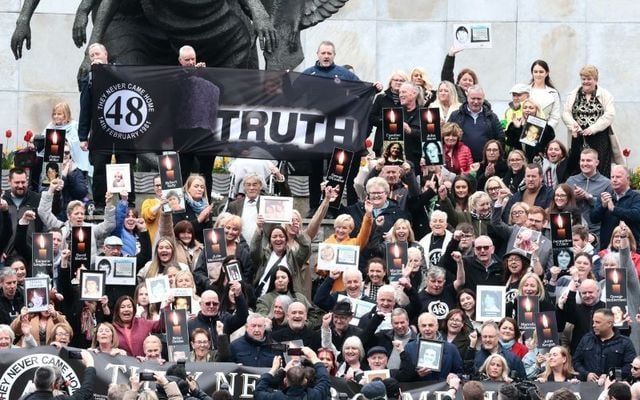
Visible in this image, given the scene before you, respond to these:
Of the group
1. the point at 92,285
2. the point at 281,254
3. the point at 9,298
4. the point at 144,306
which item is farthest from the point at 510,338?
the point at 9,298

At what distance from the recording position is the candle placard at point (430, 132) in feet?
106

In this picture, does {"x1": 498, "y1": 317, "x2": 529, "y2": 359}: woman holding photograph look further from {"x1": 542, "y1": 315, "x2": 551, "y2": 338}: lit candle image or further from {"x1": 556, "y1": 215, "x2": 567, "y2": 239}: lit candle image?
{"x1": 556, "y1": 215, "x2": 567, "y2": 239}: lit candle image

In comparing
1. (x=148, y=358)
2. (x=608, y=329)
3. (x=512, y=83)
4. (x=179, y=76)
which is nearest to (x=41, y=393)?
(x=148, y=358)

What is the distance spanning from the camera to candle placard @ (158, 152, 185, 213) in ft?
102

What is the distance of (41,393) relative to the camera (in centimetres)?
2614

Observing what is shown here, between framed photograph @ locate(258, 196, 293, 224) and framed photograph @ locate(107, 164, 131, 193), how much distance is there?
1367 millimetres

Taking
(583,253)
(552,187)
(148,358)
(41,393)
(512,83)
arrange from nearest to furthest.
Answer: (41,393), (148,358), (583,253), (552,187), (512,83)

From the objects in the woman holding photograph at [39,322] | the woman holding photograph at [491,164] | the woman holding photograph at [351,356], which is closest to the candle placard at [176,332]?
the woman holding photograph at [39,322]

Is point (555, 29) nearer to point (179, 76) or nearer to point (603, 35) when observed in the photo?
point (603, 35)

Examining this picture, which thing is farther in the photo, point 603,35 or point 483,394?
point 603,35

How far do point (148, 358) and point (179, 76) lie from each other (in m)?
5.48

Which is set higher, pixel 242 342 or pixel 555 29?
pixel 555 29

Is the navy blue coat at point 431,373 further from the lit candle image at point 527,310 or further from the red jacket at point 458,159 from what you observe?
the red jacket at point 458,159

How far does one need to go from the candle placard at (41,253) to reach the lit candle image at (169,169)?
1584 mm
